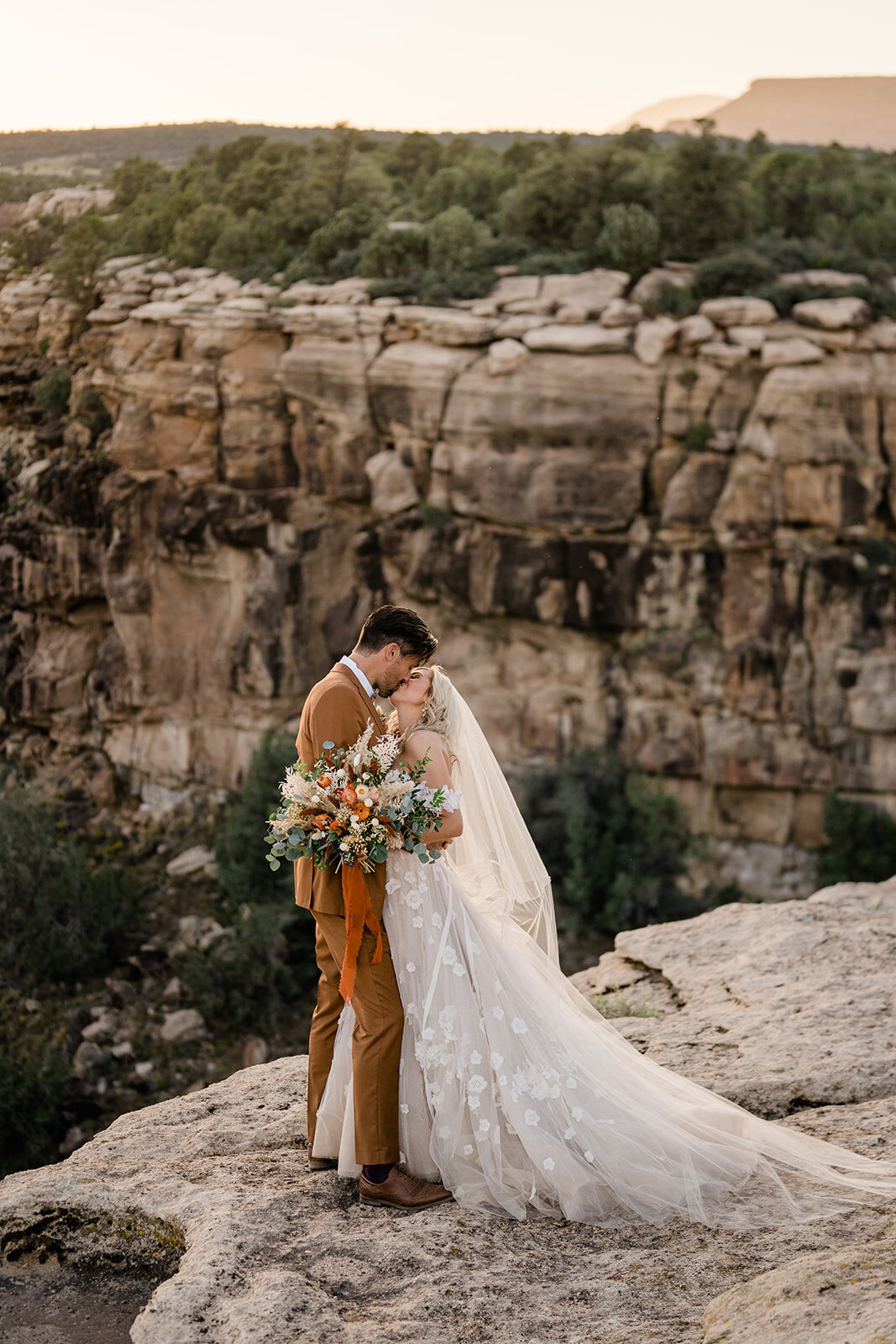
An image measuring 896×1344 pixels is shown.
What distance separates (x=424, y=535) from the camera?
71.3ft

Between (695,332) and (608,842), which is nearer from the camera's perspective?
(695,332)

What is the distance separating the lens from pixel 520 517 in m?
20.8

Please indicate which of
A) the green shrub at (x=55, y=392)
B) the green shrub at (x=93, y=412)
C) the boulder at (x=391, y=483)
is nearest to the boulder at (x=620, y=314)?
the boulder at (x=391, y=483)

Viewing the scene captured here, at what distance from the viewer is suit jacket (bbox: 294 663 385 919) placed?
394cm

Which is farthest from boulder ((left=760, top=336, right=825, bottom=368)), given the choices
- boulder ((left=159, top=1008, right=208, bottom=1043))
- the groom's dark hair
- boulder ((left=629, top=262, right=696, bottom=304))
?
the groom's dark hair

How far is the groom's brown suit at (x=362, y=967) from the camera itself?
3.83m

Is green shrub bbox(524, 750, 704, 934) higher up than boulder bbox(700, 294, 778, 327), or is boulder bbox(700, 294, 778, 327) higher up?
boulder bbox(700, 294, 778, 327)

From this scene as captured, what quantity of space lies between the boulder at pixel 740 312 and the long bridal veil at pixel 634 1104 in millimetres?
17452

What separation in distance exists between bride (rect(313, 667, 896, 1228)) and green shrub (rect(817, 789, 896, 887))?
17.3 meters

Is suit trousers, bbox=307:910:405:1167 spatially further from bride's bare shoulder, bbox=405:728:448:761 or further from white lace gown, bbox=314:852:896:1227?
bride's bare shoulder, bbox=405:728:448:761

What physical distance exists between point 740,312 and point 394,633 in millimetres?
17927

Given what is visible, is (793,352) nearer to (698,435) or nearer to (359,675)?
(698,435)

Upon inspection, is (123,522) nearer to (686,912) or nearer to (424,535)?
(424,535)

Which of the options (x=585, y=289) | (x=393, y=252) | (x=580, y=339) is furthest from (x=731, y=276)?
(x=393, y=252)
